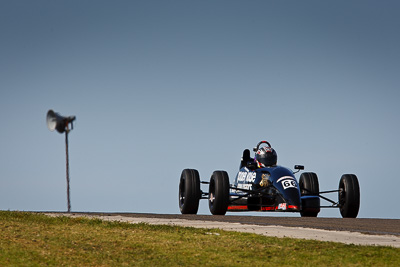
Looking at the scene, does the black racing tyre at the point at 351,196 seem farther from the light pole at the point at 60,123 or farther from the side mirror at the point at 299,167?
the light pole at the point at 60,123

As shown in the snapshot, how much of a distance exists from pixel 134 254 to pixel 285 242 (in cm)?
274

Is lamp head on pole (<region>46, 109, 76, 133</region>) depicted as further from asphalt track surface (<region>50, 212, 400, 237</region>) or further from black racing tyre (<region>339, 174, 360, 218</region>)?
black racing tyre (<region>339, 174, 360, 218</region>)

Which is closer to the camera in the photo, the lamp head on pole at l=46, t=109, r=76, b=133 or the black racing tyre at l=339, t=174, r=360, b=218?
the black racing tyre at l=339, t=174, r=360, b=218

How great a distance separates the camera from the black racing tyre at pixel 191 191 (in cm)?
2212

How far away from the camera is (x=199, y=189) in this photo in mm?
22328

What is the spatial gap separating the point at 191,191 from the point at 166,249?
10.8 metres

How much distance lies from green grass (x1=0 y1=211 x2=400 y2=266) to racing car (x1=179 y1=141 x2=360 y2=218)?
7.38 m

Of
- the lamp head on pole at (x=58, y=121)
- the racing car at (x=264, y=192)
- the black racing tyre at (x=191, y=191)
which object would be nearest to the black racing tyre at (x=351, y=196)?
the racing car at (x=264, y=192)

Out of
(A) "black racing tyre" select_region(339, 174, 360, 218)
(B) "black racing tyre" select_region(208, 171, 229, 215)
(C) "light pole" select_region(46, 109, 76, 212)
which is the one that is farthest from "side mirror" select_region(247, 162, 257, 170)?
(C) "light pole" select_region(46, 109, 76, 212)

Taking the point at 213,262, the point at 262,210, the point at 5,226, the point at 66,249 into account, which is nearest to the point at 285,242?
the point at 213,262

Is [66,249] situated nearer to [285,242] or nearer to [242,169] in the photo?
[285,242]

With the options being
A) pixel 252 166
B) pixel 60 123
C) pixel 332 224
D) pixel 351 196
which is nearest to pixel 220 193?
pixel 252 166

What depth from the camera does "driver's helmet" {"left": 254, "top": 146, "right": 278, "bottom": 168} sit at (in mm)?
23172

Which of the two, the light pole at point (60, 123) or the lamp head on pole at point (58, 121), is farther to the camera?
the lamp head on pole at point (58, 121)
